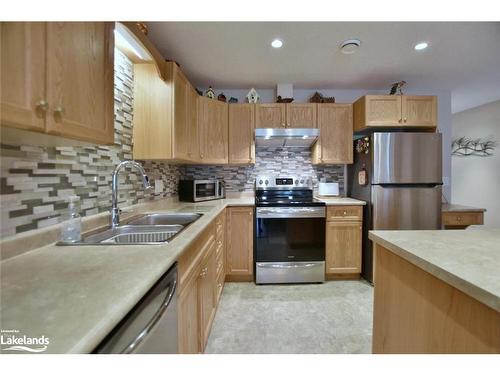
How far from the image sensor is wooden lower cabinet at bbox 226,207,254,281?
2.46 meters

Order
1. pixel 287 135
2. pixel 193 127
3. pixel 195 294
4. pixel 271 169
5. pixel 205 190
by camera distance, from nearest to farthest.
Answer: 1. pixel 195 294
2. pixel 193 127
3. pixel 287 135
4. pixel 205 190
5. pixel 271 169

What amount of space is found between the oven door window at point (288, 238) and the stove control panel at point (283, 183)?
64 centimetres

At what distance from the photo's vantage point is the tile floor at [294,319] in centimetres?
154

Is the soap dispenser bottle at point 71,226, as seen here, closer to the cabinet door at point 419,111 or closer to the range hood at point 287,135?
the range hood at point 287,135

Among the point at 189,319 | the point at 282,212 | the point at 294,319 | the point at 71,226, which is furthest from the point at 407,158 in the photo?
the point at 71,226

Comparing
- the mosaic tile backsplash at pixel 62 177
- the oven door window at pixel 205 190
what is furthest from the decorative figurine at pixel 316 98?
the mosaic tile backsplash at pixel 62 177

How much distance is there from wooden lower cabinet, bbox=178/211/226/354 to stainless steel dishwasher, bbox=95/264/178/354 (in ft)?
0.42

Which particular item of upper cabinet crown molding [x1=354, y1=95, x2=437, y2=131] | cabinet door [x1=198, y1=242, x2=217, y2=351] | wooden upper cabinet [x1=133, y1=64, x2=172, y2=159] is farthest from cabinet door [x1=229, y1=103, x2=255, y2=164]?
cabinet door [x1=198, y1=242, x2=217, y2=351]

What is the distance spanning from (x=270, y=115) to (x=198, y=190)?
1.26 metres

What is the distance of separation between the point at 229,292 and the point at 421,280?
1833 mm

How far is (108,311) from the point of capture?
0.49m

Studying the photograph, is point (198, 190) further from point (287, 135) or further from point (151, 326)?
point (151, 326)

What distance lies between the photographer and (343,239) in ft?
8.07
